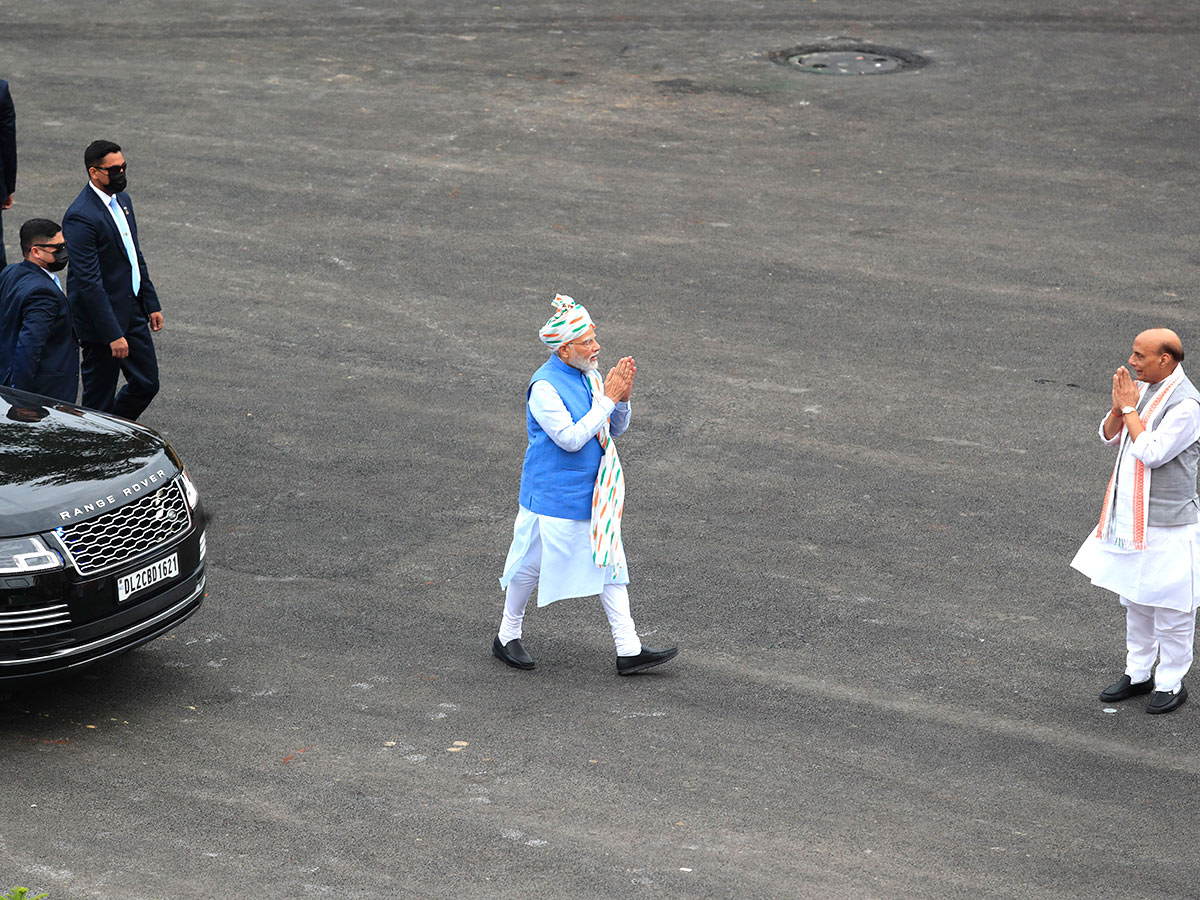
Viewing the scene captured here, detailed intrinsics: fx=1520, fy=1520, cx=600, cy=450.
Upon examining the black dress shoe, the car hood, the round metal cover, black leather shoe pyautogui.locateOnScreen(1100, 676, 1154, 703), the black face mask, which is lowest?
black leather shoe pyautogui.locateOnScreen(1100, 676, 1154, 703)

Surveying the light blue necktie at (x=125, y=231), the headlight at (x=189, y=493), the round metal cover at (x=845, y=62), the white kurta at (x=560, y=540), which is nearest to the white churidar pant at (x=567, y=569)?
the white kurta at (x=560, y=540)

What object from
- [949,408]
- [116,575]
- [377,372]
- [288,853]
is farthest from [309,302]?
[288,853]

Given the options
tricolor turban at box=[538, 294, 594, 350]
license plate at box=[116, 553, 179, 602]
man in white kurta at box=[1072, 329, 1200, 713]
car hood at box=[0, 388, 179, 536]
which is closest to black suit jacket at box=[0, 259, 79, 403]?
car hood at box=[0, 388, 179, 536]

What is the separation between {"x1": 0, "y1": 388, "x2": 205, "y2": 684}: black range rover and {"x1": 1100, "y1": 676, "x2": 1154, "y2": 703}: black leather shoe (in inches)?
174

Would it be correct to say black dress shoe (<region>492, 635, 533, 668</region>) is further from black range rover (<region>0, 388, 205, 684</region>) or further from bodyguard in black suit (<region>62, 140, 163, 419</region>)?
bodyguard in black suit (<region>62, 140, 163, 419</region>)

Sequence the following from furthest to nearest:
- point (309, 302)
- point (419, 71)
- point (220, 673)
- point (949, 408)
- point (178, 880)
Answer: point (419, 71)
point (309, 302)
point (949, 408)
point (220, 673)
point (178, 880)

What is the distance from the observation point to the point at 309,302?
12570mm

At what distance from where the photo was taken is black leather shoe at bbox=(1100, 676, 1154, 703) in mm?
7355

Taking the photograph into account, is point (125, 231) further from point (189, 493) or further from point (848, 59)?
point (848, 59)

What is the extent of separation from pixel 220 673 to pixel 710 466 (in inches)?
147

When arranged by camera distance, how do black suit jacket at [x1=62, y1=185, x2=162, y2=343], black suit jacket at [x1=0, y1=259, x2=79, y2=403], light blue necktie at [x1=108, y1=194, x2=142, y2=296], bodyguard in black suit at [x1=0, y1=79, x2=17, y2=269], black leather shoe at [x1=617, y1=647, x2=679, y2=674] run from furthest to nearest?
bodyguard in black suit at [x1=0, y1=79, x2=17, y2=269] → light blue necktie at [x1=108, y1=194, x2=142, y2=296] → black suit jacket at [x1=62, y1=185, x2=162, y2=343] → black suit jacket at [x1=0, y1=259, x2=79, y2=403] → black leather shoe at [x1=617, y1=647, x2=679, y2=674]

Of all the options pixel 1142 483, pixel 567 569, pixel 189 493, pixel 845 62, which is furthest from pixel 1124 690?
pixel 845 62

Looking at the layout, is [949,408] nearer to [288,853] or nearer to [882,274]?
[882,274]

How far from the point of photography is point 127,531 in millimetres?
6898
